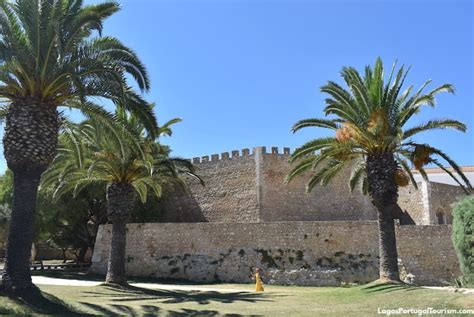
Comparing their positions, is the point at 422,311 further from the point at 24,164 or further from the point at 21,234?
the point at 24,164

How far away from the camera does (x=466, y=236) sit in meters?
11.9

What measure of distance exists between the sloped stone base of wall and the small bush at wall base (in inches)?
327

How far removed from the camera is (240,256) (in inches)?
878

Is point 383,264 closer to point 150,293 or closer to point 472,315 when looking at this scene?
point 472,315

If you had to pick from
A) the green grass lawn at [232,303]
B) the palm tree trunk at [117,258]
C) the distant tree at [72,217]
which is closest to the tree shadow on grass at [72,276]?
the distant tree at [72,217]

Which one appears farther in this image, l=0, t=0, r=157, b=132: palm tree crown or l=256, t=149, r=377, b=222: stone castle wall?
l=256, t=149, r=377, b=222: stone castle wall

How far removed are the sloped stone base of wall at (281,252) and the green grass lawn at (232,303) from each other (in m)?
5.68

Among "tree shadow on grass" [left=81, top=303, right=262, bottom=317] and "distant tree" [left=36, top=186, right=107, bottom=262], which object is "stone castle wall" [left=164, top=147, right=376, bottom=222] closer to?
"distant tree" [left=36, top=186, right=107, bottom=262]

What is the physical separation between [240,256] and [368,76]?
10.9 metres

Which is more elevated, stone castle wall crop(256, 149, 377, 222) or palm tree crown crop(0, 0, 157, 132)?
palm tree crown crop(0, 0, 157, 132)

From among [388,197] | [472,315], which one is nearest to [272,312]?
[472,315]

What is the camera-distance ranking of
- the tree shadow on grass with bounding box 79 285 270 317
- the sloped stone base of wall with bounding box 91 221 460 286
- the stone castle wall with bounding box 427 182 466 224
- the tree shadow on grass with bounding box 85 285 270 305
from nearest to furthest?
the tree shadow on grass with bounding box 79 285 270 317
the tree shadow on grass with bounding box 85 285 270 305
the sloped stone base of wall with bounding box 91 221 460 286
the stone castle wall with bounding box 427 182 466 224

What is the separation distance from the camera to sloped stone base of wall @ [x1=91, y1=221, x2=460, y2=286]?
2044 centimetres

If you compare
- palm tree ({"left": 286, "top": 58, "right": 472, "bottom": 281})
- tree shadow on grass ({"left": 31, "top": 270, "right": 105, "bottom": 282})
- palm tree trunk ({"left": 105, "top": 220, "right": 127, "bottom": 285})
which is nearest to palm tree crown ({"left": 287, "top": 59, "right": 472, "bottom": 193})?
palm tree ({"left": 286, "top": 58, "right": 472, "bottom": 281})
